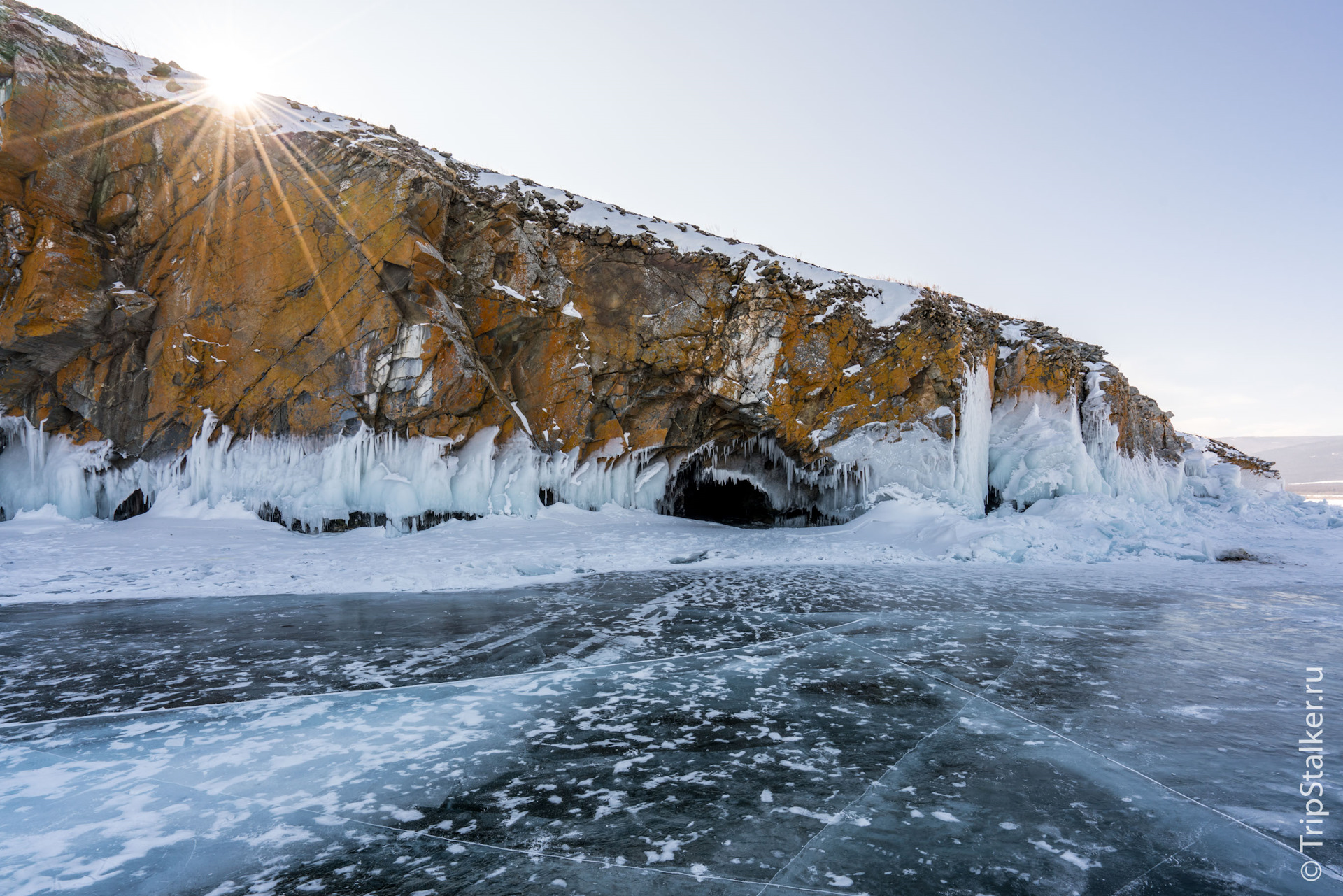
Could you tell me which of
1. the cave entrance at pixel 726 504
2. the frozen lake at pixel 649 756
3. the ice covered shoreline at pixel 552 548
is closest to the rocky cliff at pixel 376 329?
the ice covered shoreline at pixel 552 548

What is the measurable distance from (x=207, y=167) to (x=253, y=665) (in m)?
12.1

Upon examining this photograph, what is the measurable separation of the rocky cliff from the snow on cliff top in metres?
0.09

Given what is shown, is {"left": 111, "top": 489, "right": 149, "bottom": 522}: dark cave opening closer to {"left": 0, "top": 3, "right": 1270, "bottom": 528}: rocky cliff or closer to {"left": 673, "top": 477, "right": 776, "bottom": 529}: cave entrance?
{"left": 0, "top": 3, "right": 1270, "bottom": 528}: rocky cliff

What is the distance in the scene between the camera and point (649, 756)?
3.41 meters

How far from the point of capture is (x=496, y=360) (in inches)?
563

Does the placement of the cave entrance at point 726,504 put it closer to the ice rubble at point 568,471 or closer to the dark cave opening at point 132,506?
the ice rubble at point 568,471

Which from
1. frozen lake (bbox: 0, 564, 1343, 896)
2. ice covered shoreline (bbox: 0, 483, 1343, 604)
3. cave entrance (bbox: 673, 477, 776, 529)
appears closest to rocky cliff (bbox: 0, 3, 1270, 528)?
ice covered shoreline (bbox: 0, 483, 1343, 604)

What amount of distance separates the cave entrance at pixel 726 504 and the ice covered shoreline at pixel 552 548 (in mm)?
1940

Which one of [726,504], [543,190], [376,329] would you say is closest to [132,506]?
[376,329]

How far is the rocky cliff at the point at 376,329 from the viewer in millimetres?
11883

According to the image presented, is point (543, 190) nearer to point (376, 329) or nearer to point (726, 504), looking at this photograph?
point (376, 329)

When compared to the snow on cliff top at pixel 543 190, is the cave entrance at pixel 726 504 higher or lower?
lower

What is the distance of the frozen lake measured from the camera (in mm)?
2432

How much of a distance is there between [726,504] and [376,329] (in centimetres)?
1139
